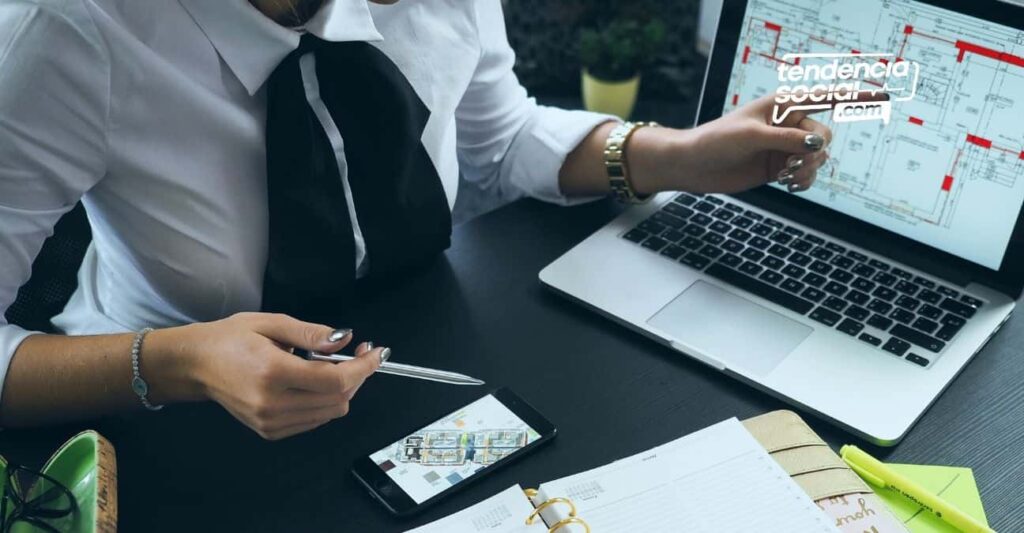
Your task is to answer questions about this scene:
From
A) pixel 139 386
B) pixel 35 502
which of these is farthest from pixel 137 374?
pixel 35 502

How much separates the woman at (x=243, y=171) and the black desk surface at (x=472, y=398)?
0.12 ft

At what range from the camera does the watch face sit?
0.78 meters

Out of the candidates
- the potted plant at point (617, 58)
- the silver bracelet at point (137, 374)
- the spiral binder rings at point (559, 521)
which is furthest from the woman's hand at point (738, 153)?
the potted plant at point (617, 58)

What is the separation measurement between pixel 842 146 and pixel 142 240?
0.69m

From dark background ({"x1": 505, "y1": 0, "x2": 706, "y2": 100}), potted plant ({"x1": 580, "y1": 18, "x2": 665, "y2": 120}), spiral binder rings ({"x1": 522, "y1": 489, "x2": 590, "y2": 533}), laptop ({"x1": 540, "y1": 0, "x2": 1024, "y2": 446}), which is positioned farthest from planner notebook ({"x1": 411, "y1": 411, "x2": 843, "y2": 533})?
dark background ({"x1": 505, "y1": 0, "x2": 706, "y2": 100})

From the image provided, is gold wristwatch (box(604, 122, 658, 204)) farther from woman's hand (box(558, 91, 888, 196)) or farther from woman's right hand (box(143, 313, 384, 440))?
woman's right hand (box(143, 313, 384, 440))

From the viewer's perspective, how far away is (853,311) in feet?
3.00

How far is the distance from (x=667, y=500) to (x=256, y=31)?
520 mm

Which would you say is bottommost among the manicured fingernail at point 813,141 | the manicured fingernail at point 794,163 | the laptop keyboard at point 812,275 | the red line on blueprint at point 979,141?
the laptop keyboard at point 812,275

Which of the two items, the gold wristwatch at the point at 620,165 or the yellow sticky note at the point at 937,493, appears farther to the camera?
the gold wristwatch at the point at 620,165

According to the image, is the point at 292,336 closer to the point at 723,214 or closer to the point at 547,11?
the point at 723,214

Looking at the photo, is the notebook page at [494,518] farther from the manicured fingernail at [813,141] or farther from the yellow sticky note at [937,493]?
the manicured fingernail at [813,141]

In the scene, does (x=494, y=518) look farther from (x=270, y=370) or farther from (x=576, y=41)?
(x=576, y=41)

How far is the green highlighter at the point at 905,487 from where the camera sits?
71cm
